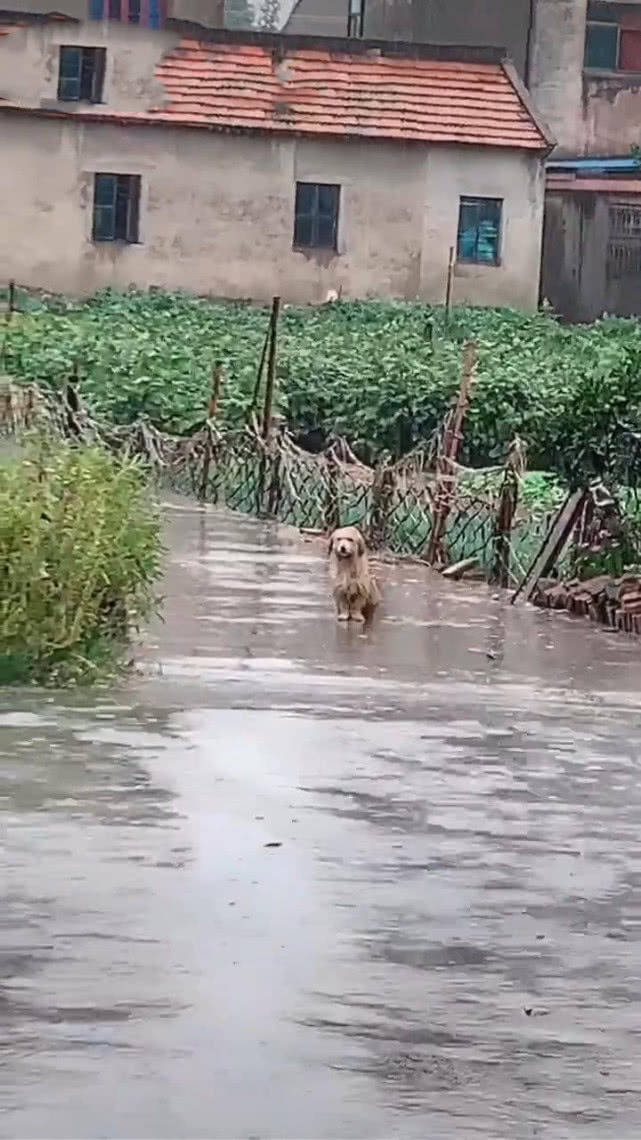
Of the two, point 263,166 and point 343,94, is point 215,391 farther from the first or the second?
point 343,94

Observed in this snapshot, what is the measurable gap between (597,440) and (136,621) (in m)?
6.08

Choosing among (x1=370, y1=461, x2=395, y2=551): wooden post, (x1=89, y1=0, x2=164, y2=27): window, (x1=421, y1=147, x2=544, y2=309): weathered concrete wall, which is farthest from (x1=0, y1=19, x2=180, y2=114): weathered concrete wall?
(x1=370, y1=461, x2=395, y2=551): wooden post

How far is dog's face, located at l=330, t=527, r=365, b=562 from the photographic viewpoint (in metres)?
13.6

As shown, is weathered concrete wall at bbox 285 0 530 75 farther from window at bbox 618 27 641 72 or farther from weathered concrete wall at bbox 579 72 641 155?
window at bbox 618 27 641 72

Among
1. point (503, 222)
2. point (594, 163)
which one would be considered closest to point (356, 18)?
point (594, 163)

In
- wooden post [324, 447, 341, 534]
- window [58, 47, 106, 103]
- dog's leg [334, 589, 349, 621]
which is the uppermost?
window [58, 47, 106, 103]

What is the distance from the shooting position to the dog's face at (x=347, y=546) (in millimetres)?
13648

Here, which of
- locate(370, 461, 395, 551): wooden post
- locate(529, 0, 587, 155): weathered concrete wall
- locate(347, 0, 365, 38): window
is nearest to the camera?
locate(370, 461, 395, 551): wooden post

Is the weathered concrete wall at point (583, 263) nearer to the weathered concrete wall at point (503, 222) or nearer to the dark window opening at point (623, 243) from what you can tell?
the dark window opening at point (623, 243)

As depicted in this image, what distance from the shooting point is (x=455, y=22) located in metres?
43.9

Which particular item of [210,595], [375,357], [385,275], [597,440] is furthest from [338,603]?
[385,275]

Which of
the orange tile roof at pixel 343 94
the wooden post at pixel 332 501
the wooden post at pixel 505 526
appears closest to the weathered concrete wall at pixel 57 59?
the orange tile roof at pixel 343 94

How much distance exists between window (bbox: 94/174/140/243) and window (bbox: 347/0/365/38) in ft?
25.5

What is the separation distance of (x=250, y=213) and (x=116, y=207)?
2.31 meters
